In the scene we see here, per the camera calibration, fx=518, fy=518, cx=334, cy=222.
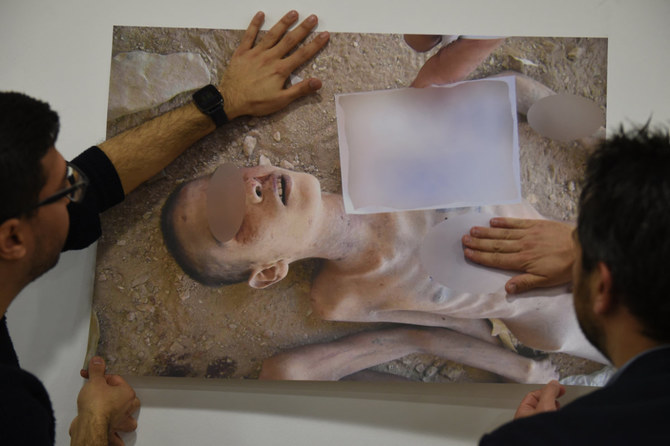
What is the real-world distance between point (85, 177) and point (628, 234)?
1.11 m

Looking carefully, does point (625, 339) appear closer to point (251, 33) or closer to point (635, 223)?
point (635, 223)

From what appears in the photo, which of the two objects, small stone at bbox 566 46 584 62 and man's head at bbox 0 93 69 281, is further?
small stone at bbox 566 46 584 62

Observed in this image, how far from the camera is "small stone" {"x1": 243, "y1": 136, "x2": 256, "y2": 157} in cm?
147

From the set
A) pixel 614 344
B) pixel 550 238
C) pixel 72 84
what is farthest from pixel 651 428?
pixel 72 84

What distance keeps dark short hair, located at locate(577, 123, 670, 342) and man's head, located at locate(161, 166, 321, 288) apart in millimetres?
738

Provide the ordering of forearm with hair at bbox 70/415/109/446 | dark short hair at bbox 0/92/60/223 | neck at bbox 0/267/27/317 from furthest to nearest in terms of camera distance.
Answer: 1. forearm with hair at bbox 70/415/109/446
2. neck at bbox 0/267/27/317
3. dark short hair at bbox 0/92/60/223

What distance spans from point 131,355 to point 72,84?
81cm

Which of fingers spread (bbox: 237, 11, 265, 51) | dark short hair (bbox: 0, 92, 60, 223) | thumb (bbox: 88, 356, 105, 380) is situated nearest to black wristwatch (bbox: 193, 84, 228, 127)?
fingers spread (bbox: 237, 11, 265, 51)

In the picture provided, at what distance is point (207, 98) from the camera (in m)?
1.42

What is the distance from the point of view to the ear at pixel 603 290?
0.90 metres

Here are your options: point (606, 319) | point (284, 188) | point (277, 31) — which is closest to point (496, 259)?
point (606, 319)

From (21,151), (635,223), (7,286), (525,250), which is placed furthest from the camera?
(525,250)

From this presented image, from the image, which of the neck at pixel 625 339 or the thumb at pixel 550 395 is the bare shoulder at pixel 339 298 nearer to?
the thumb at pixel 550 395

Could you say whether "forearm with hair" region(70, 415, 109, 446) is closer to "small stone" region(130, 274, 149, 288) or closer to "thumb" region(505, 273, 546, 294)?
"small stone" region(130, 274, 149, 288)
